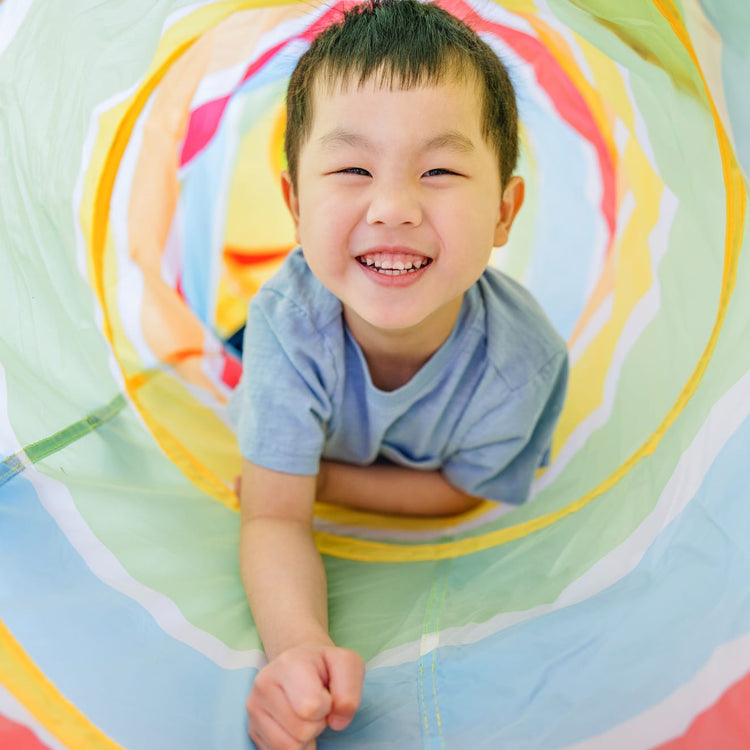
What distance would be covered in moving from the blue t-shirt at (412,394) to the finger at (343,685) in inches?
13.8

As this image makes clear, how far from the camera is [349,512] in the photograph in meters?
1.53

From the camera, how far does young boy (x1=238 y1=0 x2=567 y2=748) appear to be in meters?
1.07

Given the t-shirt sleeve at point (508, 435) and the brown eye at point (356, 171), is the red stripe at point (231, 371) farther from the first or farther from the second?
the brown eye at point (356, 171)

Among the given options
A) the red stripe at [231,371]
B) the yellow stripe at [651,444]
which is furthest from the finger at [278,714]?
the red stripe at [231,371]

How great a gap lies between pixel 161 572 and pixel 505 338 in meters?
0.61

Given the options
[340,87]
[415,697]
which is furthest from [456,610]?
[340,87]

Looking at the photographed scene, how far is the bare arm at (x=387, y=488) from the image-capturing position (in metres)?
1.48

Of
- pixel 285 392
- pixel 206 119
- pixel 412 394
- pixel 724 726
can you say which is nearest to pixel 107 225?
pixel 206 119

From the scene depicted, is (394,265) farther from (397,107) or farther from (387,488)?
(387,488)

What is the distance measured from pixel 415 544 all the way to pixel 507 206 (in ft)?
1.82

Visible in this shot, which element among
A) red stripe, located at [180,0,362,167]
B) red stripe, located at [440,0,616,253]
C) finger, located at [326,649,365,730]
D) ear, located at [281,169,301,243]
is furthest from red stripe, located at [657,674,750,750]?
red stripe, located at [180,0,362,167]

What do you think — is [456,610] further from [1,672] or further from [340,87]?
[340,87]

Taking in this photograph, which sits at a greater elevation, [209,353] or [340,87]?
[340,87]

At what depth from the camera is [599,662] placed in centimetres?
94
